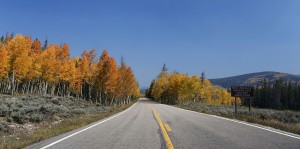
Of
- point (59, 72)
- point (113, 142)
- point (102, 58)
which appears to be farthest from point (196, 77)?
point (113, 142)

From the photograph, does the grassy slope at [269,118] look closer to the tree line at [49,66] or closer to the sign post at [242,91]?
the sign post at [242,91]

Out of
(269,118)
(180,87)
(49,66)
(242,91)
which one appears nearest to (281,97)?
(180,87)

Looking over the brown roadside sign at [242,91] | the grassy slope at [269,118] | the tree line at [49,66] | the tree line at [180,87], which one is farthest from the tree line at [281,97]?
the brown roadside sign at [242,91]

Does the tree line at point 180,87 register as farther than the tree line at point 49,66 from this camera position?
Yes

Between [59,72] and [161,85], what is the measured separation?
5805 cm

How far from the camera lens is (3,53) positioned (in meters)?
42.1

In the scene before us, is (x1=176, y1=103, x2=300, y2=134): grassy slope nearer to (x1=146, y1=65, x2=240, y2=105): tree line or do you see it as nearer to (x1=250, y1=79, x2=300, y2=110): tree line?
(x1=146, y1=65, x2=240, y2=105): tree line

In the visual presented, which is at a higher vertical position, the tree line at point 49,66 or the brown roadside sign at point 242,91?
the tree line at point 49,66

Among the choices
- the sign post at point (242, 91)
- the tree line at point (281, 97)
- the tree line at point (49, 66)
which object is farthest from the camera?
the tree line at point (281, 97)

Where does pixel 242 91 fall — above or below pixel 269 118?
above

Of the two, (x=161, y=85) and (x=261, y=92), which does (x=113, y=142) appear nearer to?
(x=161, y=85)

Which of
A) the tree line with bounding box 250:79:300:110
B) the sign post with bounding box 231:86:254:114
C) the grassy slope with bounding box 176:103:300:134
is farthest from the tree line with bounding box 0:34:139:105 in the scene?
the tree line with bounding box 250:79:300:110

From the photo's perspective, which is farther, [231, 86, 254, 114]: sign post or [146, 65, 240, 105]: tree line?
[146, 65, 240, 105]: tree line

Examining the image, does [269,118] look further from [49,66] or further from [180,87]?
[180,87]
